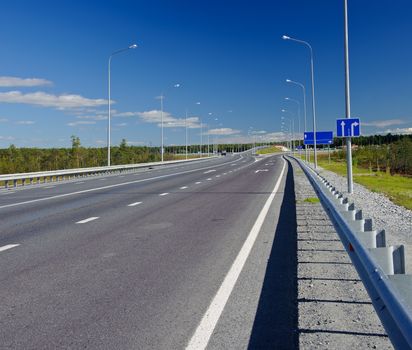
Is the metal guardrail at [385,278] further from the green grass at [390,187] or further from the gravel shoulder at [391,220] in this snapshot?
the green grass at [390,187]

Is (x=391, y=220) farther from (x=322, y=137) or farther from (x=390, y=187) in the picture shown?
(x=322, y=137)

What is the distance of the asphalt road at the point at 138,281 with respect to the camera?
4488 millimetres

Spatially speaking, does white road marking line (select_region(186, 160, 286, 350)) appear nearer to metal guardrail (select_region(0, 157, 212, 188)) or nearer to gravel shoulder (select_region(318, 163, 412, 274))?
gravel shoulder (select_region(318, 163, 412, 274))

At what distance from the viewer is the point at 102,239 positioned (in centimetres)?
980

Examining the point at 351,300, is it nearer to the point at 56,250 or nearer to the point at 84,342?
the point at 84,342

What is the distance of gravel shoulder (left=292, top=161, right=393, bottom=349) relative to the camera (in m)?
4.21

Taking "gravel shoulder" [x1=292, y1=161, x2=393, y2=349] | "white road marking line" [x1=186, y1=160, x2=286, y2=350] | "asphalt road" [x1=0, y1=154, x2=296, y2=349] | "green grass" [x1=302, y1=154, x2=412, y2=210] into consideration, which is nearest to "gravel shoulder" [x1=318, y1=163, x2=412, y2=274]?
"gravel shoulder" [x1=292, y1=161, x2=393, y2=349]

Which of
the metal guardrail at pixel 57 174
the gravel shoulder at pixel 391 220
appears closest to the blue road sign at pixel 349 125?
the gravel shoulder at pixel 391 220

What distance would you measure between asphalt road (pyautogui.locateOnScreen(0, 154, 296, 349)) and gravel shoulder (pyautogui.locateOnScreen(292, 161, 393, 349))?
20cm

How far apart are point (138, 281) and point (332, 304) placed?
2525 millimetres

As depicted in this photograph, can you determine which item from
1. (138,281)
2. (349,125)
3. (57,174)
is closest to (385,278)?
(138,281)

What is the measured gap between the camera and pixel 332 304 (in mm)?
5191

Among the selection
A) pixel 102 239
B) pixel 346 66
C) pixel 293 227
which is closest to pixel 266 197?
pixel 346 66

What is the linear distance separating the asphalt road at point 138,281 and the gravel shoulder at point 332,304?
0.20 m
